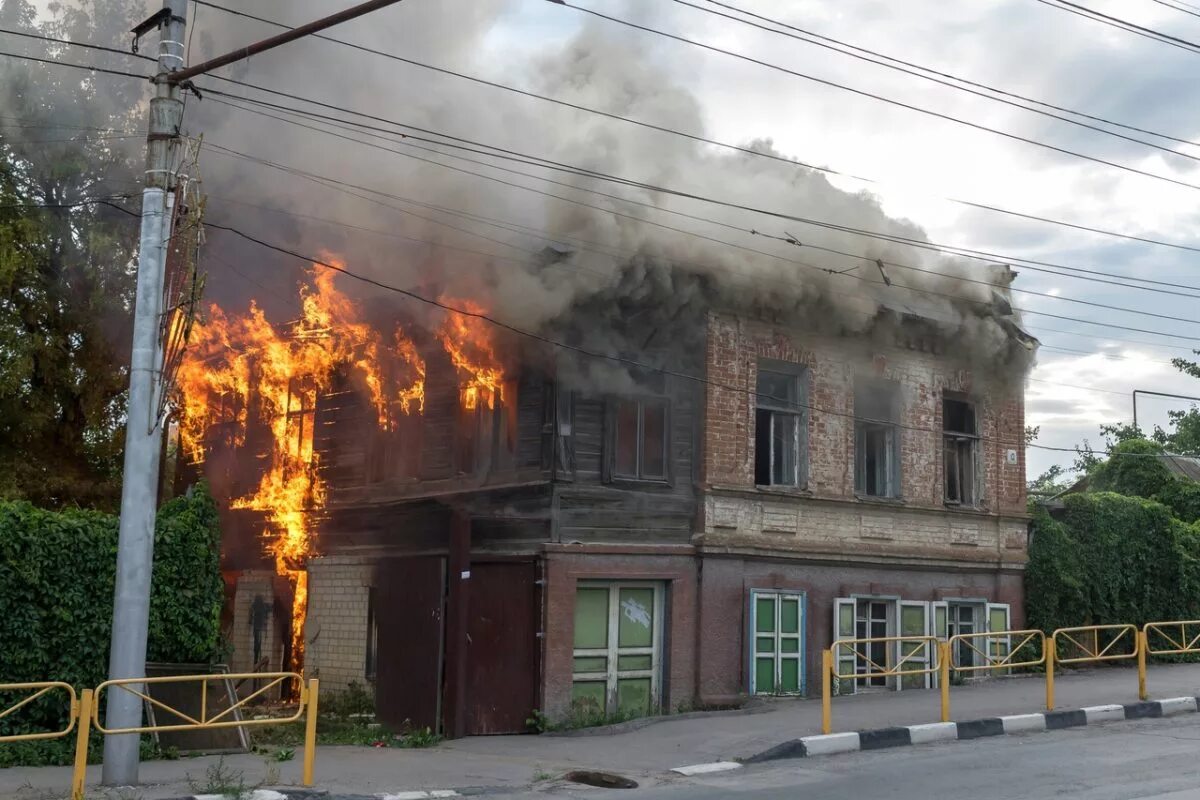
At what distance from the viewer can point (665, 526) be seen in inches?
641

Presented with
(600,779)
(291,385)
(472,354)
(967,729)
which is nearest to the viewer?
(600,779)

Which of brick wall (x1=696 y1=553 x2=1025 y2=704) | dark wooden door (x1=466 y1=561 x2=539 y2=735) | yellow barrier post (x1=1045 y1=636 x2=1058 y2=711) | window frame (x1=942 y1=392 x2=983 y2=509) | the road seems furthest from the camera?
window frame (x1=942 y1=392 x2=983 y2=509)

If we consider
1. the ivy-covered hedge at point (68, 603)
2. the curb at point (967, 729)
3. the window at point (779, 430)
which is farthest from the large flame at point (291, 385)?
the curb at point (967, 729)

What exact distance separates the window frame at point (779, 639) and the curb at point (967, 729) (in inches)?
134

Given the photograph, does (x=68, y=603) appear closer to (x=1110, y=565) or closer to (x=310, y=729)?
(x=310, y=729)

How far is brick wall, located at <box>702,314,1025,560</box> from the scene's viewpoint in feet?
55.7

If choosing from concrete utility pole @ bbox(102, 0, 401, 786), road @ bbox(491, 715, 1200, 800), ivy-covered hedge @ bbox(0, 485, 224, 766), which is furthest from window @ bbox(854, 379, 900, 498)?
concrete utility pole @ bbox(102, 0, 401, 786)

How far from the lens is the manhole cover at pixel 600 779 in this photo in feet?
35.5

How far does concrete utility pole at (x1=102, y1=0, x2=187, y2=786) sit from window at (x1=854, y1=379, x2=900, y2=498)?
1183 cm

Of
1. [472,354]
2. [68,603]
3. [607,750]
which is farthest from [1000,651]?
[68,603]

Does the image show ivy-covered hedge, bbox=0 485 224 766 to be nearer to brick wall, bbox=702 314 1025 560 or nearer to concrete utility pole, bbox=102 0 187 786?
concrete utility pole, bbox=102 0 187 786

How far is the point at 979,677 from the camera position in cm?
1956

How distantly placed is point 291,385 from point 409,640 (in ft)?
25.0

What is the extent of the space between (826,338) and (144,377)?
438 inches
